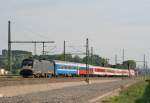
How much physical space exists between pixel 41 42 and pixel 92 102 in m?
51.8

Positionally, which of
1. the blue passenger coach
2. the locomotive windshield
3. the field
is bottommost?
the field

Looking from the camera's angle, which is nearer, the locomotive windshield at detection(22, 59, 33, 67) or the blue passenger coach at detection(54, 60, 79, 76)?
the locomotive windshield at detection(22, 59, 33, 67)

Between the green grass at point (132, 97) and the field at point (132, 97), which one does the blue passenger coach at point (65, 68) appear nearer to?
Result: the field at point (132, 97)

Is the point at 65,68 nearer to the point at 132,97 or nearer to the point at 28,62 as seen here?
the point at 28,62

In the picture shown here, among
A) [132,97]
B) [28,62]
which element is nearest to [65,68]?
[28,62]

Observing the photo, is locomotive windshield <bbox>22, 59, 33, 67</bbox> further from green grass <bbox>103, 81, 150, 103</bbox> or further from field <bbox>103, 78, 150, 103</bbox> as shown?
green grass <bbox>103, 81, 150, 103</bbox>

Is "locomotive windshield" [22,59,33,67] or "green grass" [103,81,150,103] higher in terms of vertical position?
"locomotive windshield" [22,59,33,67]

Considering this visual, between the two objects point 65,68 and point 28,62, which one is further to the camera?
point 65,68

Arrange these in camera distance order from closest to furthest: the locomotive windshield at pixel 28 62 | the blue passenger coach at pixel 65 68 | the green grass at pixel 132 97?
1. the green grass at pixel 132 97
2. the locomotive windshield at pixel 28 62
3. the blue passenger coach at pixel 65 68

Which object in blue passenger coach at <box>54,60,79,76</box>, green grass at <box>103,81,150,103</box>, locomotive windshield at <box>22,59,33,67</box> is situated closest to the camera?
green grass at <box>103,81,150,103</box>

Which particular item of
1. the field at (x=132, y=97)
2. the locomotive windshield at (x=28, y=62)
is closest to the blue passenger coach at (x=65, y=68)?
the locomotive windshield at (x=28, y=62)

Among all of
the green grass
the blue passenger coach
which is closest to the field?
the green grass

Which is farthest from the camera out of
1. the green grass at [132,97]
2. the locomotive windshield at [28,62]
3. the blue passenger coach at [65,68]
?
the blue passenger coach at [65,68]

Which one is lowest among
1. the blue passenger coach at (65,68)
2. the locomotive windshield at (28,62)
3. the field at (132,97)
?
the field at (132,97)
